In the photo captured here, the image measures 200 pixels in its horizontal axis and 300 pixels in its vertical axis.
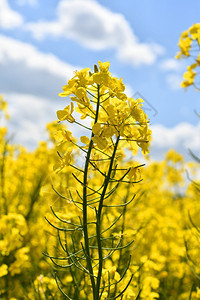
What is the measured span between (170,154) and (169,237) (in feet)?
9.06

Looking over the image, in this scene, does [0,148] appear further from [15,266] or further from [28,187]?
[15,266]

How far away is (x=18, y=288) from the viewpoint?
305 centimetres

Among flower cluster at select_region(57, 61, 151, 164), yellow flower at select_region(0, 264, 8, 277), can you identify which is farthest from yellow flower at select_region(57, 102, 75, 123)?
yellow flower at select_region(0, 264, 8, 277)

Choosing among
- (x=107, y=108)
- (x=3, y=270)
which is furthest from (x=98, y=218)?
(x=3, y=270)

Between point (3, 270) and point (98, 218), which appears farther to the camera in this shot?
point (3, 270)

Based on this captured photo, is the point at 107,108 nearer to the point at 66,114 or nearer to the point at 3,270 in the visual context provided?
the point at 66,114

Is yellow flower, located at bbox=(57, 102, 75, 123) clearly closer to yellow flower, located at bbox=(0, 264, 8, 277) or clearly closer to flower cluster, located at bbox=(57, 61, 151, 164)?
flower cluster, located at bbox=(57, 61, 151, 164)

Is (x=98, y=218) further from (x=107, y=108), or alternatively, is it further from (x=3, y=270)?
(x=3, y=270)

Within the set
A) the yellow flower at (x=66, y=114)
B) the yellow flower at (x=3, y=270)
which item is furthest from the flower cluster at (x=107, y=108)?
the yellow flower at (x=3, y=270)

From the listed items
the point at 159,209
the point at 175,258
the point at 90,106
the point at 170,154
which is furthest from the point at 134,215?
the point at 170,154

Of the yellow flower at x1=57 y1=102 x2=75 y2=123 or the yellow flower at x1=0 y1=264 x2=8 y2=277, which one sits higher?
the yellow flower at x1=57 y1=102 x2=75 y2=123

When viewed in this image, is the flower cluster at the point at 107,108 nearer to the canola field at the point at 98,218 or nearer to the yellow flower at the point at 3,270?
the canola field at the point at 98,218

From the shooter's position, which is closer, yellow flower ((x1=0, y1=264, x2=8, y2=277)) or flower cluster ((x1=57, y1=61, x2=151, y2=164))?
flower cluster ((x1=57, y1=61, x2=151, y2=164))

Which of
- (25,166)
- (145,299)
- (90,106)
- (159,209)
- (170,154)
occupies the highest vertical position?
(170,154)
